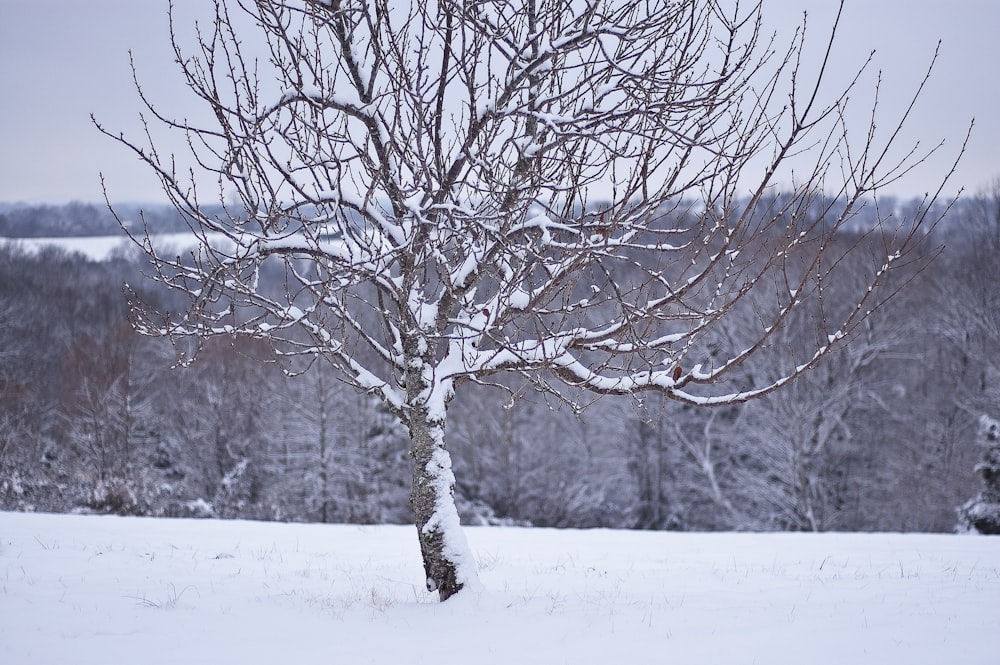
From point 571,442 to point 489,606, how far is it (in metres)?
22.7

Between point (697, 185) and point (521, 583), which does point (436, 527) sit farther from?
point (697, 185)

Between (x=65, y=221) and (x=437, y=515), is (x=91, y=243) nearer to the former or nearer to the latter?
(x=65, y=221)

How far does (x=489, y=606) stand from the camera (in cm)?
506

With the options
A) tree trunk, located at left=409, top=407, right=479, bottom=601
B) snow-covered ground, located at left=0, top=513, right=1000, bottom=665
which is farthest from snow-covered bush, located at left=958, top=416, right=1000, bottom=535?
tree trunk, located at left=409, top=407, right=479, bottom=601

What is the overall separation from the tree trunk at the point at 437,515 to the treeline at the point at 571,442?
15033mm

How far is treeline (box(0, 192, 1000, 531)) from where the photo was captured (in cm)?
2169

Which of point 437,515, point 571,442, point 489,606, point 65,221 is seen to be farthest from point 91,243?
point 489,606

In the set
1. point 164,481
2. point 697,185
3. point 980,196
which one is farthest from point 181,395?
point 980,196

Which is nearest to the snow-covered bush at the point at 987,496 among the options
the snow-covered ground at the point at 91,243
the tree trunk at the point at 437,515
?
the tree trunk at the point at 437,515

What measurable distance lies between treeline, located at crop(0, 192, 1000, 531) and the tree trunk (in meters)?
15.0

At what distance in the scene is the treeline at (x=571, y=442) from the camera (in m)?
21.7

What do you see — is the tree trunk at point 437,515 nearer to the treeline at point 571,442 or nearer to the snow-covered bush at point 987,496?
the treeline at point 571,442

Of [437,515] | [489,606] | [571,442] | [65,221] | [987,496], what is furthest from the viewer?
[65,221]

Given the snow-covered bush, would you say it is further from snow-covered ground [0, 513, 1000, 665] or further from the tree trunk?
the tree trunk
